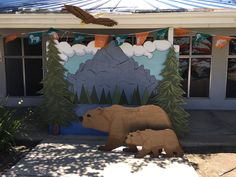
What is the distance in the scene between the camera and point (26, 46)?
33.3 feet

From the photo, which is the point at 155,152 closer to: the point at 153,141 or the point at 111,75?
the point at 153,141

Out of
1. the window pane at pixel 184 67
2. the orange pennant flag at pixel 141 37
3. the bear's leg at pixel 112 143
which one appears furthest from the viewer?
the window pane at pixel 184 67

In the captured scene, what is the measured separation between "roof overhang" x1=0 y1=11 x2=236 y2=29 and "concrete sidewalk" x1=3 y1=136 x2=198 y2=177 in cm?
258

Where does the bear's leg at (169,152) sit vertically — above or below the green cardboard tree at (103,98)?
below

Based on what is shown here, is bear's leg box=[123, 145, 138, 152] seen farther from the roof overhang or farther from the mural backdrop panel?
the roof overhang

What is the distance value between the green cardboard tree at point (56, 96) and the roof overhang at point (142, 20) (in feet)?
1.88

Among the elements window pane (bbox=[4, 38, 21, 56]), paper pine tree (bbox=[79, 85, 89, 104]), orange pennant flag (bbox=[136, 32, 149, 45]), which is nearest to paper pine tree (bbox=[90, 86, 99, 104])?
paper pine tree (bbox=[79, 85, 89, 104])

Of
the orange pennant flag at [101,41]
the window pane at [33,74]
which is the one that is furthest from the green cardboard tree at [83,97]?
the window pane at [33,74]

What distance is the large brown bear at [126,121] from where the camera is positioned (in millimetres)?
6410

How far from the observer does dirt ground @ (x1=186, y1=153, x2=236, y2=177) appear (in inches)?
221

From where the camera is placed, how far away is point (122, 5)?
25.1ft

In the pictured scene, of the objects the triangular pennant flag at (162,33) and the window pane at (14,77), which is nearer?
the triangular pennant flag at (162,33)

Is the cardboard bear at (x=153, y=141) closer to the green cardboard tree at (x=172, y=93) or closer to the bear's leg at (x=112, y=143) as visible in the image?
the bear's leg at (x=112, y=143)

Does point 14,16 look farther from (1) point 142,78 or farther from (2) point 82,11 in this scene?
(1) point 142,78
